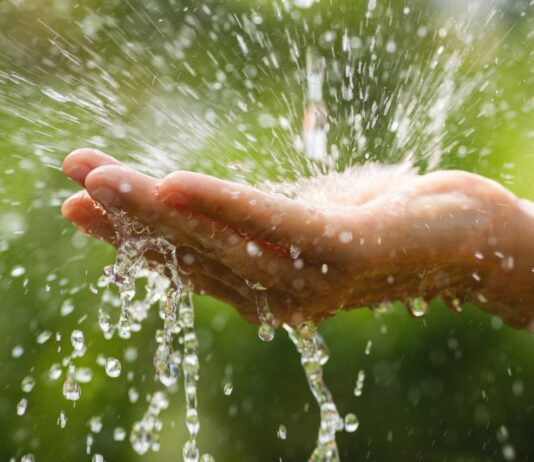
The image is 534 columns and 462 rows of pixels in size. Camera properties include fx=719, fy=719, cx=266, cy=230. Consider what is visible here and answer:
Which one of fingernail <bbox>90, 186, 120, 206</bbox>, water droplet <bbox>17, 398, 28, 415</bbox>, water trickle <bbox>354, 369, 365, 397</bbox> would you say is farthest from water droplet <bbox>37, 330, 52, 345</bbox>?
fingernail <bbox>90, 186, 120, 206</bbox>

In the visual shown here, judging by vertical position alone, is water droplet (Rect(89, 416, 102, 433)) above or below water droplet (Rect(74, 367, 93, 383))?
below

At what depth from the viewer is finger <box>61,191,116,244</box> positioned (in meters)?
1.71

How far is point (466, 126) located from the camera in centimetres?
528

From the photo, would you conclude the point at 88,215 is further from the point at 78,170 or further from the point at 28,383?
the point at 28,383

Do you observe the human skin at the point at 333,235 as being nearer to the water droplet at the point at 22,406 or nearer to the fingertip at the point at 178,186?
the fingertip at the point at 178,186

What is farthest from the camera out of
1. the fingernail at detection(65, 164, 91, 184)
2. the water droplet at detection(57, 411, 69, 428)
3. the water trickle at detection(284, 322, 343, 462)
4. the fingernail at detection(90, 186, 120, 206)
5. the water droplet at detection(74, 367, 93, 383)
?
the water droplet at detection(57, 411, 69, 428)

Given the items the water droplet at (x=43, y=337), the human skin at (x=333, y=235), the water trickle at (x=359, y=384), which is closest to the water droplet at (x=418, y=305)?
the human skin at (x=333, y=235)

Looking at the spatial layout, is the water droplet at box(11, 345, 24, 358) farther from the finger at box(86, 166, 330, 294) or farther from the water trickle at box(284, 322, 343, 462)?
the finger at box(86, 166, 330, 294)

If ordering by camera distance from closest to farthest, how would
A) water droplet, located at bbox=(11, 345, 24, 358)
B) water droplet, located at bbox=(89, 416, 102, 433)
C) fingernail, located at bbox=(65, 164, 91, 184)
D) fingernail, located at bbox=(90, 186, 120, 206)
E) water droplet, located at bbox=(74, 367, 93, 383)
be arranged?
fingernail, located at bbox=(90, 186, 120, 206) < fingernail, located at bbox=(65, 164, 91, 184) < water droplet, located at bbox=(74, 367, 93, 383) < water droplet, located at bbox=(89, 416, 102, 433) < water droplet, located at bbox=(11, 345, 24, 358)

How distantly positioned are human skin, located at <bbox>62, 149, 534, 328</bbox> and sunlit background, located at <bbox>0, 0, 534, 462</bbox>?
106 inches

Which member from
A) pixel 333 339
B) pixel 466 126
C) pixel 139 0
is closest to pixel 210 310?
pixel 333 339

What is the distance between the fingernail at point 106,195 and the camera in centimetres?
139

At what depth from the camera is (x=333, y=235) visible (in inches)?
60.7

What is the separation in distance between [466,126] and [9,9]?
341cm
